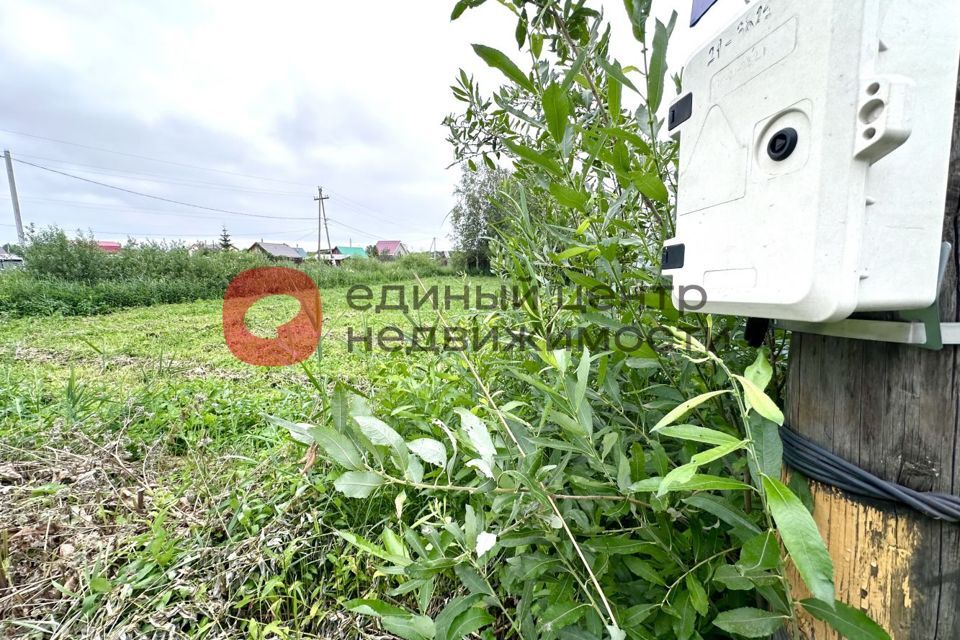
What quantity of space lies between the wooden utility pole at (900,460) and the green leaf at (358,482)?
2.42 ft

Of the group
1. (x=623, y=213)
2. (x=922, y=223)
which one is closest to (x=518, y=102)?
(x=623, y=213)

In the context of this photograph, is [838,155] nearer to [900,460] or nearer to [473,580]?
[900,460]

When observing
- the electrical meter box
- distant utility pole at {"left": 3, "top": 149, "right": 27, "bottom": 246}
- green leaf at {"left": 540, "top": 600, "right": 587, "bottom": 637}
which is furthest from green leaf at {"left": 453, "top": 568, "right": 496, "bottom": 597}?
distant utility pole at {"left": 3, "top": 149, "right": 27, "bottom": 246}

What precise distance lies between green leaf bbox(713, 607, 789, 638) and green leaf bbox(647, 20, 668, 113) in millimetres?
847

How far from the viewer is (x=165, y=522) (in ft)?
4.57

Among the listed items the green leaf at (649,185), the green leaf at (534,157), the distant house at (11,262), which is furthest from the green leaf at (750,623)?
the distant house at (11,262)

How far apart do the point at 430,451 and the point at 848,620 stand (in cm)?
64

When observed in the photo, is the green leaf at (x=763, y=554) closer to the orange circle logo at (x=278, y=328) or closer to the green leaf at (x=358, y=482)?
the green leaf at (x=358, y=482)

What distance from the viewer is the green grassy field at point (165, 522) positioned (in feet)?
3.74

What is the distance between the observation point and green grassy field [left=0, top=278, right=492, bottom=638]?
3.74 ft

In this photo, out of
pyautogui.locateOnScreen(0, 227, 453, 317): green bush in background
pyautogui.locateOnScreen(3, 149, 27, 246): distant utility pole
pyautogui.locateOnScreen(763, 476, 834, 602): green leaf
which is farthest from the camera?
pyautogui.locateOnScreen(3, 149, 27, 246): distant utility pole

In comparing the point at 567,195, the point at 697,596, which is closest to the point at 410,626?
the point at 697,596

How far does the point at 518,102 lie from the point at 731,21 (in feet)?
3.04

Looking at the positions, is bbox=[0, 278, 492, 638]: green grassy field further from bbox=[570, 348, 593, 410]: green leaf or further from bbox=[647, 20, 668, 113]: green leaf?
bbox=[647, 20, 668, 113]: green leaf
